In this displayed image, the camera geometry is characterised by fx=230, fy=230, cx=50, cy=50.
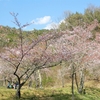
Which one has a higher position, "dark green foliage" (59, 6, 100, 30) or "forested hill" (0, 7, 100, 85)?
"dark green foliage" (59, 6, 100, 30)

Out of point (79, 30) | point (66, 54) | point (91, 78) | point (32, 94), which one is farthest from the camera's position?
point (91, 78)

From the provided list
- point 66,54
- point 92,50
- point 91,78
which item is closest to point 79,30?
point 92,50

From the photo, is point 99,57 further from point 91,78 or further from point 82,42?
point 91,78

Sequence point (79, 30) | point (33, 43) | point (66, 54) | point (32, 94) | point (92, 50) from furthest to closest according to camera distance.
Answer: point (79, 30), point (92, 50), point (32, 94), point (66, 54), point (33, 43)

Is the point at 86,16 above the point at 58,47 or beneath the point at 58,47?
above

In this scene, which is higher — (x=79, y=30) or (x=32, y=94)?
(x=79, y=30)

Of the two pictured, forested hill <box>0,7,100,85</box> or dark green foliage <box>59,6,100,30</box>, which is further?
Result: dark green foliage <box>59,6,100,30</box>

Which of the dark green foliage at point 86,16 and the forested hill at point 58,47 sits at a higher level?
the dark green foliage at point 86,16

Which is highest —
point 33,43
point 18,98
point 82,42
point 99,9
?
point 99,9

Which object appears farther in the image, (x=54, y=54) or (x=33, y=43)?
(x=54, y=54)

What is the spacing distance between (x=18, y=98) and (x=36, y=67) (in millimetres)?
2580

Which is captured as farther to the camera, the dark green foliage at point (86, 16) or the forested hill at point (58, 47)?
the dark green foliage at point (86, 16)

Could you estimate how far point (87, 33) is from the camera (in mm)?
29406

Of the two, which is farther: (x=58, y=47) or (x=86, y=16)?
(x=86, y=16)
